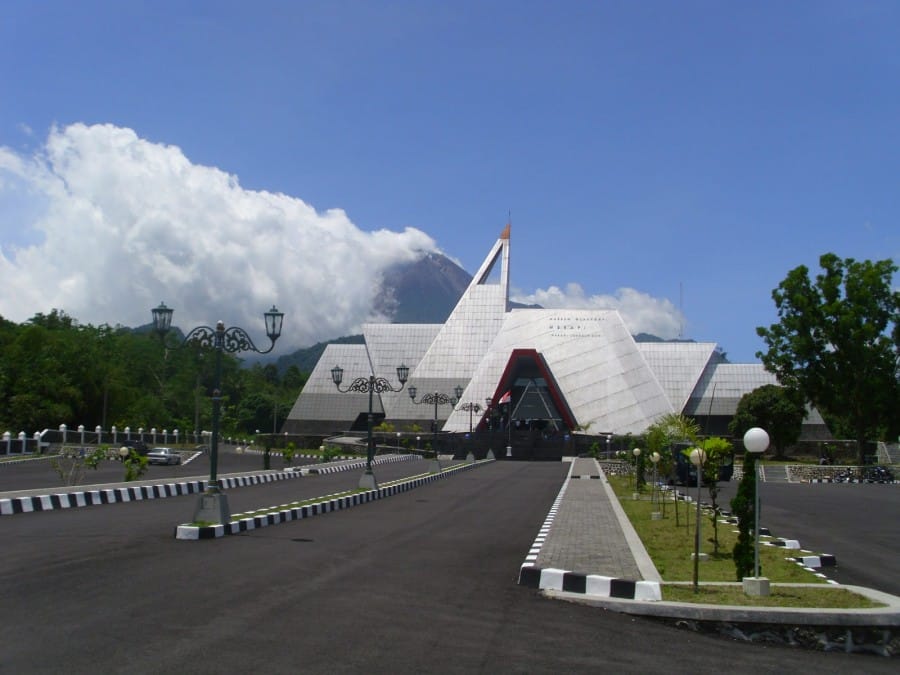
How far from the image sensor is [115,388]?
200 ft

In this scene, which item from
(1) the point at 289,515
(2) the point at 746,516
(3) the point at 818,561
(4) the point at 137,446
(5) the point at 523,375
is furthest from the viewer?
(5) the point at 523,375

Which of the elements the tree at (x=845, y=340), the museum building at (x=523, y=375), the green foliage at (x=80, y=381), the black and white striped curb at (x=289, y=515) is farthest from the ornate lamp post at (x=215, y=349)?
the museum building at (x=523, y=375)

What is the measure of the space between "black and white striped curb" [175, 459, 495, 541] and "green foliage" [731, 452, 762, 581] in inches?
290

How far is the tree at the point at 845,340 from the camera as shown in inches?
1822

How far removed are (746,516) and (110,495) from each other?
47.0 feet

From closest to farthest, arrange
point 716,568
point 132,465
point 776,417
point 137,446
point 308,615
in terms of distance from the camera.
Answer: point 308,615 → point 716,568 → point 132,465 → point 137,446 → point 776,417

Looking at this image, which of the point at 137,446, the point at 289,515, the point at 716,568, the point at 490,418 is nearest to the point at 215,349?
the point at 289,515

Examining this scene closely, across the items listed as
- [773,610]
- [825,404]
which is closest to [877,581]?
[773,610]

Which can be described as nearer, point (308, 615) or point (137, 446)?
point (308, 615)

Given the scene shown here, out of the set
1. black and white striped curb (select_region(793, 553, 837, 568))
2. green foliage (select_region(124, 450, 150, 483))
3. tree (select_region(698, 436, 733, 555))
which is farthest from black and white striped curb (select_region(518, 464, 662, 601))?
green foliage (select_region(124, 450, 150, 483))

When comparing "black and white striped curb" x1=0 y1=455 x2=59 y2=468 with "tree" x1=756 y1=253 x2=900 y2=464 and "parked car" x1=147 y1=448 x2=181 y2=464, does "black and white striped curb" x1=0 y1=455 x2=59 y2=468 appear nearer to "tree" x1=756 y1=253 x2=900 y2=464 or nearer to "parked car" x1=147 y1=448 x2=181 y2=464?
"parked car" x1=147 y1=448 x2=181 y2=464

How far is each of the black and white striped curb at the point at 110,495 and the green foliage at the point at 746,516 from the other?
12298 millimetres

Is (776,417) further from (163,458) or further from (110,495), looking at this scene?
(110,495)

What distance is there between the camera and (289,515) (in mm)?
16188
